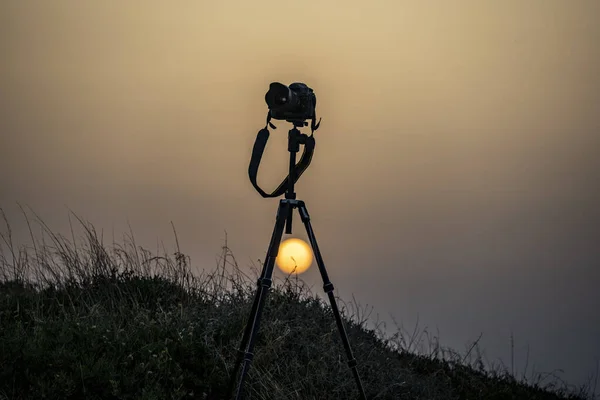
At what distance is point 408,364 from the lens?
10.8 meters

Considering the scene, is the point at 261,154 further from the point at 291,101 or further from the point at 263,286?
the point at 263,286

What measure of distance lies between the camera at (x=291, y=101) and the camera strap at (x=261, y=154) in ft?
0.44

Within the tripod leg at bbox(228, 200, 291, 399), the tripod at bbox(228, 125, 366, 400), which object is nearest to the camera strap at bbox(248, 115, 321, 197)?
the tripod at bbox(228, 125, 366, 400)

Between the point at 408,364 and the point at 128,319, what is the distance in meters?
4.50

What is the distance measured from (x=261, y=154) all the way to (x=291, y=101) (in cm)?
58

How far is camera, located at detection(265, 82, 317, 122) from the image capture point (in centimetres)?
636

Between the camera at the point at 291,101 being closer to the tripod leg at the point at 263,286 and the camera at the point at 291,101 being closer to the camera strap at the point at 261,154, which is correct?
the camera strap at the point at 261,154

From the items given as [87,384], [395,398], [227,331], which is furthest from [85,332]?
[395,398]

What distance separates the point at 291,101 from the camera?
20.9 ft

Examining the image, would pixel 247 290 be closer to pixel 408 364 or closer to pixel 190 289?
pixel 190 289

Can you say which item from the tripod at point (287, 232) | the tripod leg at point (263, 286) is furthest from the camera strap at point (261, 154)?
the tripod leg at point (263, 286)

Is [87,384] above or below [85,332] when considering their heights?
below

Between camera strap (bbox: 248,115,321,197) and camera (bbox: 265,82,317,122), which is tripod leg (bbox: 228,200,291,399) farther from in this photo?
camera (bbox: 265,82,317,122)

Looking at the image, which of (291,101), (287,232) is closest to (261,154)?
(291,101)
